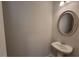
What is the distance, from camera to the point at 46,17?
45.8 inches

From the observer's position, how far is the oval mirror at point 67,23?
1129mm

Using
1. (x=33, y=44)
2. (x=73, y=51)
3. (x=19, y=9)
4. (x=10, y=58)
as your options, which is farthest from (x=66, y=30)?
(x=10, y=58)

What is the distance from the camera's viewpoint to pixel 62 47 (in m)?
1.16

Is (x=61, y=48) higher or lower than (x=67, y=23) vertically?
lower

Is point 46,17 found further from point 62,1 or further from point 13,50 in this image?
point 13,50

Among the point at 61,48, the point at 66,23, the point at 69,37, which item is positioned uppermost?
the point at 66,23

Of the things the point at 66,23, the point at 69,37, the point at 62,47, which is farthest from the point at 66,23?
the point at 62,47

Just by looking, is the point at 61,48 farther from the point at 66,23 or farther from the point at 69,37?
the point at 66,23

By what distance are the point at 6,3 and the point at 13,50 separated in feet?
1.64

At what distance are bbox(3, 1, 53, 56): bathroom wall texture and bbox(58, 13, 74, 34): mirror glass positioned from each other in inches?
4.5

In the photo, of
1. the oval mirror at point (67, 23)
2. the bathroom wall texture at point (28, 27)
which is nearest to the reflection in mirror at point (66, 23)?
the oval mirror at point (67, 23)

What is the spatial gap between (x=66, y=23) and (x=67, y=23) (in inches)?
0.4

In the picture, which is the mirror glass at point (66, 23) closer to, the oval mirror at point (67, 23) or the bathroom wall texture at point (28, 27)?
the oval mirror at point (67, 23)

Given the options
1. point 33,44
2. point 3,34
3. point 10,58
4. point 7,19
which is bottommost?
point 10,58
